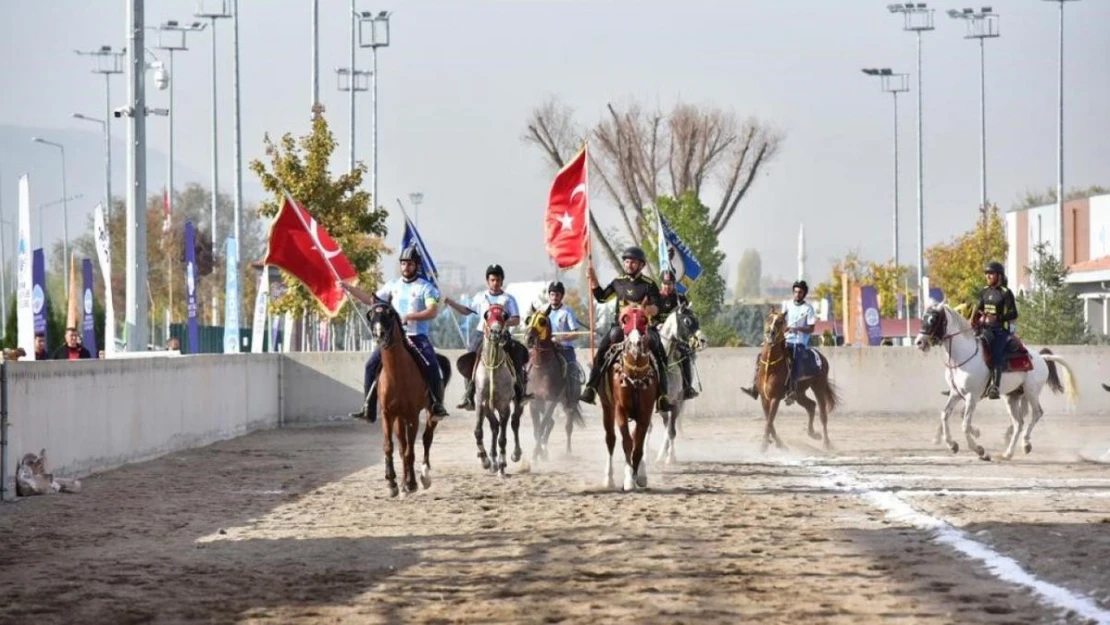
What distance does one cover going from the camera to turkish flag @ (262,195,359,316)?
24781 mm

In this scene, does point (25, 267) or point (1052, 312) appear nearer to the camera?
point (25, 267)

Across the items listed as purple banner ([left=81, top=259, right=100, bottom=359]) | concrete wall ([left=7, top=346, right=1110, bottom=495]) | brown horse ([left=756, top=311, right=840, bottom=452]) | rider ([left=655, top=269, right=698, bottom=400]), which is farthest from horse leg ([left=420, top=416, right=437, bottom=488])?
purple banner ([left=81, top=259, right=100, bottom=359])

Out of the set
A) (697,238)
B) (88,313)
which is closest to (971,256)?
(697,238)

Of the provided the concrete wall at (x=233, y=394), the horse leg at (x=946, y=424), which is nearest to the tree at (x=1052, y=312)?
the concrete wall at (x=233, y=394)

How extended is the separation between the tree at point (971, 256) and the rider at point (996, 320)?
184 ft

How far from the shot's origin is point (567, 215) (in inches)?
1062

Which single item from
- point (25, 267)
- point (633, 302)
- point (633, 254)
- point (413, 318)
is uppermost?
point (25, 267)

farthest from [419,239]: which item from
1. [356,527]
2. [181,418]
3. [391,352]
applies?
[356,527]

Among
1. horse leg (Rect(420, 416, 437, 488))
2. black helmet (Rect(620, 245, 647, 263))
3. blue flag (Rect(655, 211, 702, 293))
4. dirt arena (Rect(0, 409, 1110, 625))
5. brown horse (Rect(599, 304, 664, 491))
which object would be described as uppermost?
blue flag (Rect(655, 211, 702, 293))

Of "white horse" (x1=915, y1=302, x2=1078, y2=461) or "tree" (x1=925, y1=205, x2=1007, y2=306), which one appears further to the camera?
"tree" (x1=925, y1=205, x2=1007, y2=306)

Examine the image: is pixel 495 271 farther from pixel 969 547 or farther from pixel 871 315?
pixel 871 315

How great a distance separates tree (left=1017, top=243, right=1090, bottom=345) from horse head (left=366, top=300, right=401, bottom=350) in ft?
118

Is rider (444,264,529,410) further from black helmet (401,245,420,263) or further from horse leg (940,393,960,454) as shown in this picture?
horse leg (940,393,960,454)

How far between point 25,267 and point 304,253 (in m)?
8.97
